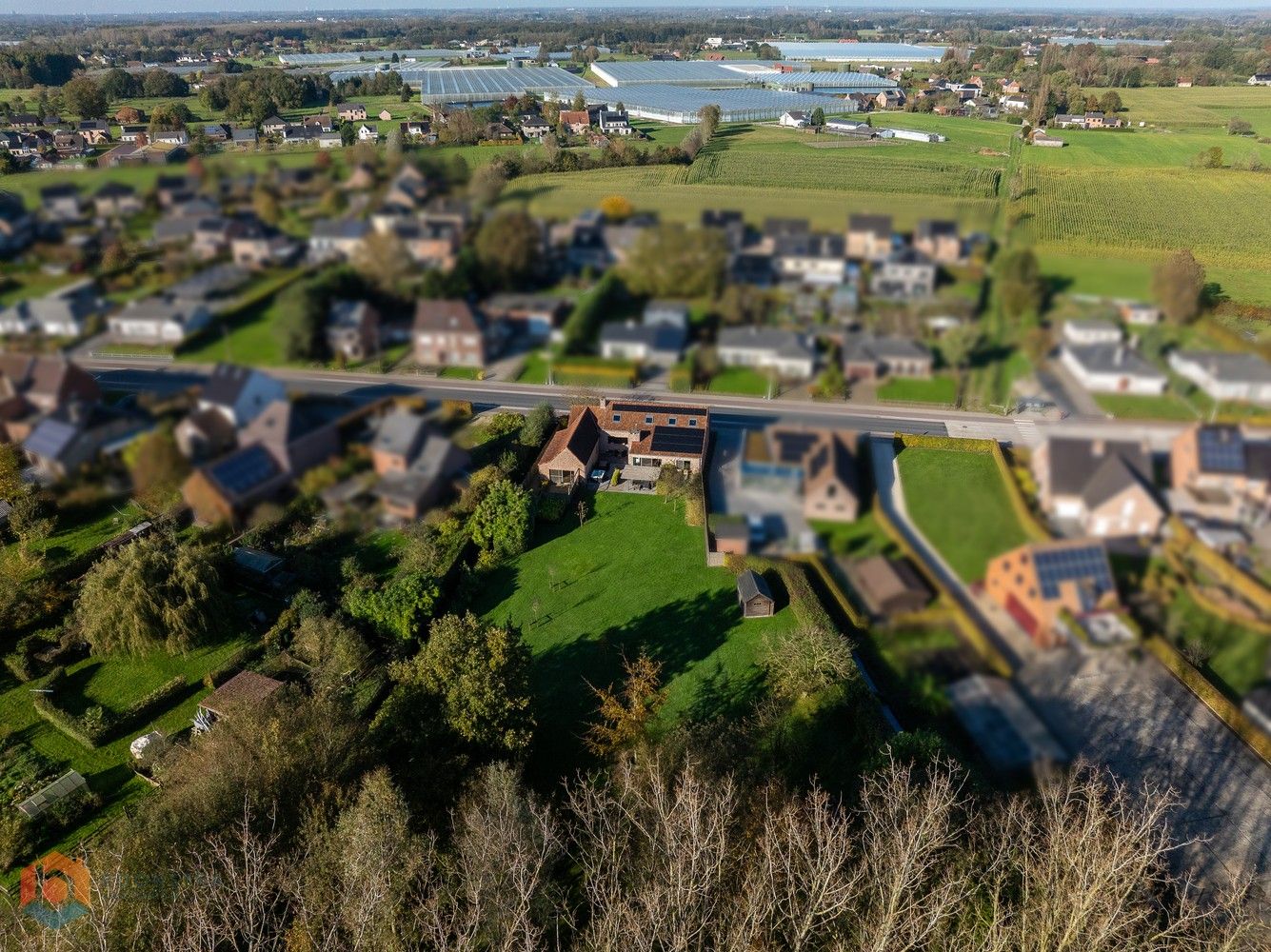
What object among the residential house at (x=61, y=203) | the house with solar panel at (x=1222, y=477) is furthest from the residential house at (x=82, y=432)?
the house with solar panel at (x=1222, y=477)

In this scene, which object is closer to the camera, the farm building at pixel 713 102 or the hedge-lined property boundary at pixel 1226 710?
the hedge-lined property boundary at pixel 1226 710

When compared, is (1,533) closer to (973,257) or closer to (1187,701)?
(973,257)

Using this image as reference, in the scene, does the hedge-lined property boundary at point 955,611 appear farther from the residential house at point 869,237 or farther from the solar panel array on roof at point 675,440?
the solar panel array on roof at point 675,440

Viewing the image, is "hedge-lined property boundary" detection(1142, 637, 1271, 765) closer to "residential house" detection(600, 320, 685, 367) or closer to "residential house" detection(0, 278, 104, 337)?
"residential house" detection(600, 320, 685, 367)

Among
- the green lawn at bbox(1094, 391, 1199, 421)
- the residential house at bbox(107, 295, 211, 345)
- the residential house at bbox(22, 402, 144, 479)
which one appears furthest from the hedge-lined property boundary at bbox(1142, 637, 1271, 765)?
the residential house at bbox(22, 402, 144, 479)

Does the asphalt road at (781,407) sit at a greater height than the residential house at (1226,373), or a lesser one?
lesser

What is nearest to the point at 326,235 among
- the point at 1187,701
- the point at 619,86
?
the point at 1187,701
